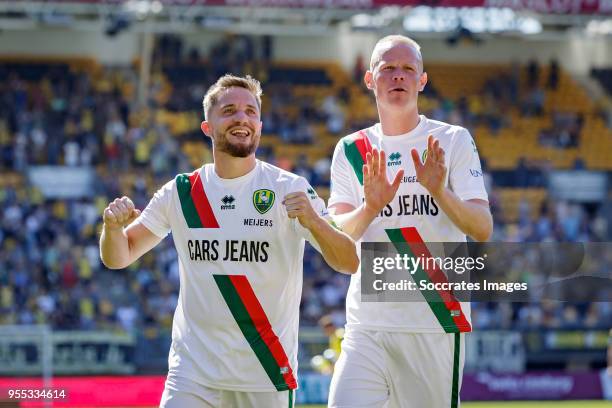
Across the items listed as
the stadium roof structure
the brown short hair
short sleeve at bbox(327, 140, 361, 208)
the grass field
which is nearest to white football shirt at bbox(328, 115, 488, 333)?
short sleeve at bbox(327, 140, 361, 208)

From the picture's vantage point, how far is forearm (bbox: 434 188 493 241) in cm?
620

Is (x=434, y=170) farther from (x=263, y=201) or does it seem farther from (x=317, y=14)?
(x=317, y=14)

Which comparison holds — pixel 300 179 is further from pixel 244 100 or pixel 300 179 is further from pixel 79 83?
pixel 79 83

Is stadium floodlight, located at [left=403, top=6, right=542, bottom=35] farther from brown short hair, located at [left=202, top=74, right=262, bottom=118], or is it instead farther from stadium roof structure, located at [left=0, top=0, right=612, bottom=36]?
brown short hair, located at [left=202, top=74, right=262, bottom=118]

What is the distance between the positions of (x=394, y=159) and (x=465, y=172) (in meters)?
0.42

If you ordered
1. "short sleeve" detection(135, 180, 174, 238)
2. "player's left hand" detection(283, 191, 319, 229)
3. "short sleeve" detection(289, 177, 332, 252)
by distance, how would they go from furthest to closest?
"short sleeve" detection(135, 180, 174, 238), "short sleeve" detection(289, 177, 332, 252), "player's left hand" detection(283, 191, 319, 229)

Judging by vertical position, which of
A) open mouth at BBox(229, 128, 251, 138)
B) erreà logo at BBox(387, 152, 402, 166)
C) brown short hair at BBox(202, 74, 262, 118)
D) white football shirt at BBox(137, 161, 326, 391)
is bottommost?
white football shirt at BBox(137, 161, 326, 391)

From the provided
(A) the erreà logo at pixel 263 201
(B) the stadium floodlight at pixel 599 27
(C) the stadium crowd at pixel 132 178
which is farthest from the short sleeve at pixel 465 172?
(B) the stadium floodlight at pixel 599 27

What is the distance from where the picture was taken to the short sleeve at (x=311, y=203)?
19.5 ft

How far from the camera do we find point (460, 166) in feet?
21.4

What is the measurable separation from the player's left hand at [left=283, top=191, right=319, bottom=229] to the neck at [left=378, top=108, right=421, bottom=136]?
111cm

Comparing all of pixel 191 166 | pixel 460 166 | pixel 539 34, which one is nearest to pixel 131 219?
pixel 460 166

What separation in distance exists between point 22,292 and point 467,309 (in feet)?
61.7

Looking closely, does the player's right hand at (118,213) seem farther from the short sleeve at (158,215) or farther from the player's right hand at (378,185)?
the player's right hand at (378,185)
